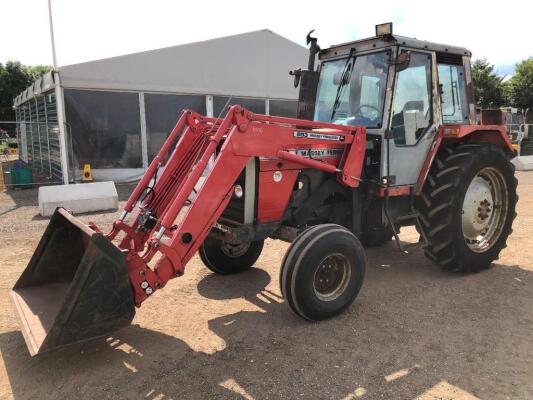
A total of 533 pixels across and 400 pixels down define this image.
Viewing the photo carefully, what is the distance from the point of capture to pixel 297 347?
11.4ft

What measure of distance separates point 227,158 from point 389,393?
6.73ft

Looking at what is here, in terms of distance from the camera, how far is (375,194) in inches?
183

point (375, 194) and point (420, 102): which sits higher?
point (420, 102)

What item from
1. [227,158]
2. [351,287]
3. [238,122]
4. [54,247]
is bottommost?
[351,287]

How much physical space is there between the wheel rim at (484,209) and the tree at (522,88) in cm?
2800

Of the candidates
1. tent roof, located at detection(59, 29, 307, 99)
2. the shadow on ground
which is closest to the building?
tent roof, located at detection(59, 29, 307, 99)

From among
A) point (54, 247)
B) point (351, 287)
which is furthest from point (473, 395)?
point (54, 247)

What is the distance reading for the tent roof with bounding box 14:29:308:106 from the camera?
1197 cm

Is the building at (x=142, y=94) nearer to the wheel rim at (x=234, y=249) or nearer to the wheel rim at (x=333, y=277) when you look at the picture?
the wheel rim at (x=234, y=249)

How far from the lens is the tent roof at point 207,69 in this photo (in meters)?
12.0

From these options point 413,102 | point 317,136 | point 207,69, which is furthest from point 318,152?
point 207,69

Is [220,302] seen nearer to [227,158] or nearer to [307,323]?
[307,323]

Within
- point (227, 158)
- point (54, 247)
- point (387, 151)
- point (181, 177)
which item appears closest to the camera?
point (227, 158)

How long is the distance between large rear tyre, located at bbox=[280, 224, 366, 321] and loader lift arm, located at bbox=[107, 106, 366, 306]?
69 centimetres
